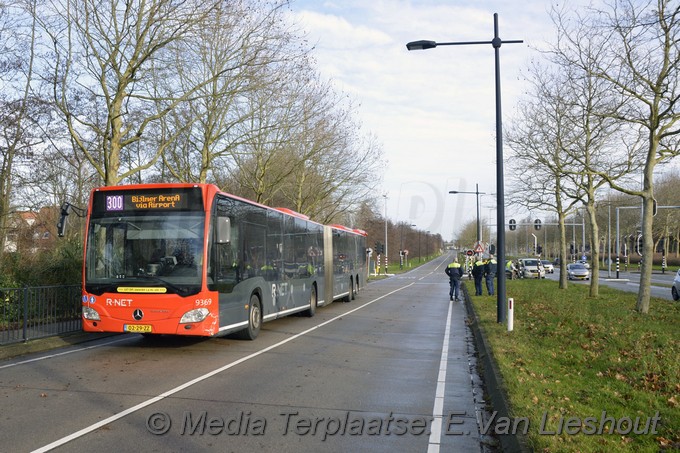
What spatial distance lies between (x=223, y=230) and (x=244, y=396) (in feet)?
13.1

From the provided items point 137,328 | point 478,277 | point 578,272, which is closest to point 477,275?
point 478,277

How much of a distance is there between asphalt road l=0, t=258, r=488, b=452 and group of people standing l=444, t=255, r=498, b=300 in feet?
42.3

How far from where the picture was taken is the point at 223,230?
1106cm

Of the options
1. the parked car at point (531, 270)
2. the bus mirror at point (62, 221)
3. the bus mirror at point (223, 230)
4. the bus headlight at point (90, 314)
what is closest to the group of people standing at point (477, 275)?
the bus mirror at point (223, 230)

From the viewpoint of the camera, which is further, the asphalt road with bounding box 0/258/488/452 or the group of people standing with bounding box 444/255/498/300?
the group of people standing with bounding box 444/255/498/300

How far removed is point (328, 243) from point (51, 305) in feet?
33.9

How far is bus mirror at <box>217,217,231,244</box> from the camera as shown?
36.1 ft

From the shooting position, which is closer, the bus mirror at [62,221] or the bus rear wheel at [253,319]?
the bus mirror at [62,221]

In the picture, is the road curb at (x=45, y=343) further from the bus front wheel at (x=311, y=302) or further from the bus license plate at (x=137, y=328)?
the bus front wheel at (x=311, y=302)

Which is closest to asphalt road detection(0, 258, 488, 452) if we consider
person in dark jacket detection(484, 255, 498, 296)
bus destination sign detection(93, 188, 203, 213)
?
bus destination sign detection(93, 188, 203, 213)

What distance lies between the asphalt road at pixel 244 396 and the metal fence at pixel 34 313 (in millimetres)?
878

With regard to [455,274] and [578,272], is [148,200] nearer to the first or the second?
[455,274]

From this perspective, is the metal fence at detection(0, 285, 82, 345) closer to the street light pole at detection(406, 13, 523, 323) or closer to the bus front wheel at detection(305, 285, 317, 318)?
the bus front wheel at detection(305, 285, 317, 318)

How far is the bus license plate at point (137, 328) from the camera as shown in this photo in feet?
35.2
